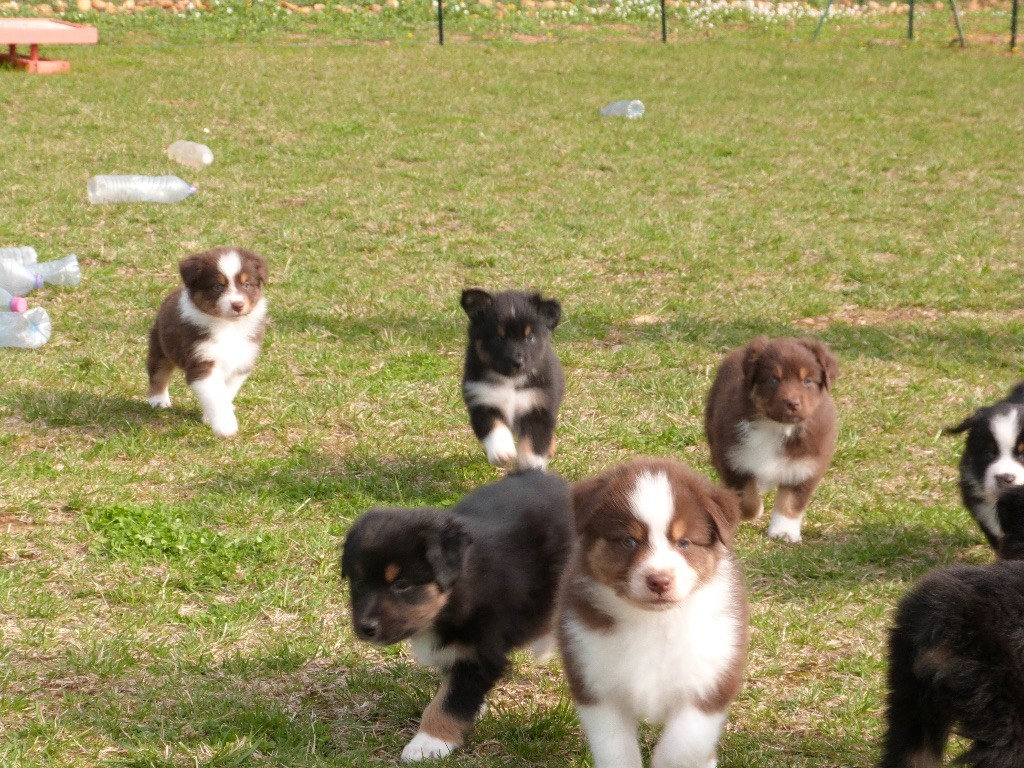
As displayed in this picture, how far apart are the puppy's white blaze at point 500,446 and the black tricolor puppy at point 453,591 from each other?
1671mm

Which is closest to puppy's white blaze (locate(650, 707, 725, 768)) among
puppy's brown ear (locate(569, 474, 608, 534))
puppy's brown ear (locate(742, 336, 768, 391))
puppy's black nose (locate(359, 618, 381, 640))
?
puppy's brown ear (locate(569, 474, 608, 534))

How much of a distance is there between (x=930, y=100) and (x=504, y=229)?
9.94 metres

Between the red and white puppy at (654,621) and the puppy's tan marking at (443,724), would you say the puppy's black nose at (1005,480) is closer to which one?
the red and white puppy at (654,621)

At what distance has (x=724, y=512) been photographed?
12.1ft

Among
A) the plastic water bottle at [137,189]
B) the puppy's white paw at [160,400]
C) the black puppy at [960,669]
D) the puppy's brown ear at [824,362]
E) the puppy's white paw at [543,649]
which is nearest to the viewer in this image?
the black puppy at [960,669]

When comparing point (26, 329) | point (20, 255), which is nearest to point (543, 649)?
point (26, 329)

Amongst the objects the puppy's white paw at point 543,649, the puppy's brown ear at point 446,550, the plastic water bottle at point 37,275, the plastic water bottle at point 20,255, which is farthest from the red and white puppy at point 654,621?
the plastic water bottle at point 20,255

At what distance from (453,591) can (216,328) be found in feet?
11.2

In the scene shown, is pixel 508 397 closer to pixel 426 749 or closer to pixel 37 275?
pixel 426 749

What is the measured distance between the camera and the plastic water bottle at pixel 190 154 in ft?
44.5

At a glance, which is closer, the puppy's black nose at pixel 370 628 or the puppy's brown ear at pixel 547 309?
the puppy's black nose at pixel 370 628

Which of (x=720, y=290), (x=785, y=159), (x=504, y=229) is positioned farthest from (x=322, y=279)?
(x=785, y=159)

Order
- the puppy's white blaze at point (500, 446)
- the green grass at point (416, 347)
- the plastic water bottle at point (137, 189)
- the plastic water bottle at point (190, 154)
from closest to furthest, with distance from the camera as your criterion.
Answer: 1. the green grass at point (416, 347)
2. the puppy's white blaze at point (500, 446)
3. the plastic water bottle at point (137, 189)
4. the plastic water bottle at point (190, 154)

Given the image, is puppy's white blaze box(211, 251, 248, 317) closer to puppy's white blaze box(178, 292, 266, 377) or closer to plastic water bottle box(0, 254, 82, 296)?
puppy's white blaze box(178, 292, 266, 377)
